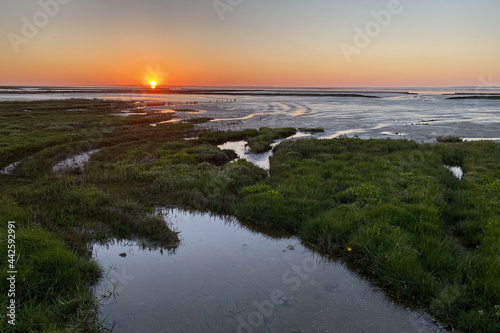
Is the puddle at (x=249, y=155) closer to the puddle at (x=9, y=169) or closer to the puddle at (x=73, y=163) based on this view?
the puddle at (x=73, y=163)

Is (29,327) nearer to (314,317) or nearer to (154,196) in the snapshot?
(314,317)

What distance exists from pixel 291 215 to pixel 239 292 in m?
4.67

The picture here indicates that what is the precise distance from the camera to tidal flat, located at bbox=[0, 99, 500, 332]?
674cm

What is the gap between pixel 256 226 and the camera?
1146cm

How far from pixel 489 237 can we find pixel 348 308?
5469 mm

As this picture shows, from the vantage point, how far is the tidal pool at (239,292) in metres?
6.38

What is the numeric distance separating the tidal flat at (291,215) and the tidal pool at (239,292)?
0.92ft

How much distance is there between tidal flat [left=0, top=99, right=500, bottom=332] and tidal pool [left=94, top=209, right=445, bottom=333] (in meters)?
0.28

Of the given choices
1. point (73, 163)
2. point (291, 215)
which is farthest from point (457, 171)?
point (73, 163)

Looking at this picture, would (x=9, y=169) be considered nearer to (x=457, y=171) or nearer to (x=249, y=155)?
(x=249, y=155)

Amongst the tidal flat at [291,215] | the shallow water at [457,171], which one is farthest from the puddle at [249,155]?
the shallow water at [457,171]

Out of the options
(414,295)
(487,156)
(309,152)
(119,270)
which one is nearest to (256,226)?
(119,270)

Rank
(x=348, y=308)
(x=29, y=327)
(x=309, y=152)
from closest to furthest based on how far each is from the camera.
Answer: (x=29, y=327), (x=348, y=308), (x=309, y=152)

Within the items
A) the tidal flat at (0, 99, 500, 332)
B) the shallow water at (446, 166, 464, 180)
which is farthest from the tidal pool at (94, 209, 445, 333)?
the shallow water at (446, 166, 464, 180)
